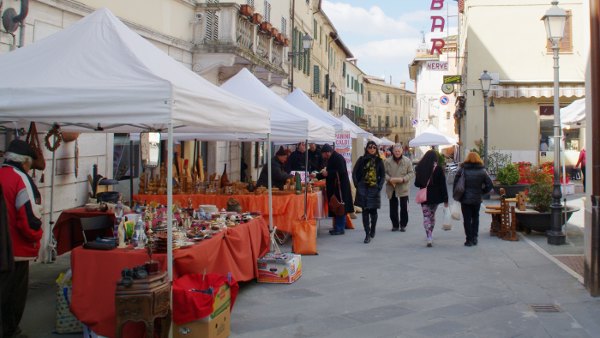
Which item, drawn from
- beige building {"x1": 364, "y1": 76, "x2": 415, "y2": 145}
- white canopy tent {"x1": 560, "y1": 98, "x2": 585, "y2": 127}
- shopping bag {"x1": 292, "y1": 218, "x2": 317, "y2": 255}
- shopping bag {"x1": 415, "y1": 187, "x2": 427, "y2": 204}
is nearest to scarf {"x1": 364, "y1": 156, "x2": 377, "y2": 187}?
shopping bag {"x1": 415, "y1": 187, "x2": 427, "y2": 204}

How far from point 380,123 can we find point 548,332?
72878 mm

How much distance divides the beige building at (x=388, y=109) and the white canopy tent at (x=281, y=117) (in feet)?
195

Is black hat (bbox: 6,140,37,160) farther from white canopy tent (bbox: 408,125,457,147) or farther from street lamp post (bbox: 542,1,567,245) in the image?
white canopy tent (bbox: 408,125,457,147)

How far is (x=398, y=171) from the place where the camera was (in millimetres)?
11539

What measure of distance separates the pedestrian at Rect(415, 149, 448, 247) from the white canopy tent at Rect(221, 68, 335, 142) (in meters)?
1.93

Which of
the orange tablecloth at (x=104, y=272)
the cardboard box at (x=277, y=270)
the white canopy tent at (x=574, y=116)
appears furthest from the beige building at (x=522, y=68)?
the orange tablecloth at (x=104, y=272)

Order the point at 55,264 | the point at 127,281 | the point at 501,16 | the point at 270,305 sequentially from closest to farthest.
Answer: the point at 127,281 → the point at 270,305 → the point at 55,264 → the point at 501,16

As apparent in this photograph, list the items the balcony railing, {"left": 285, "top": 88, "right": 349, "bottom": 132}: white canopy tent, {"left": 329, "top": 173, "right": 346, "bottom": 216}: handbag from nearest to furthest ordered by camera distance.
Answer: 1. {"left": 329, "top": 173, "right": 346, "bottom": 216}: handbag
2. the balcony railing
3. {"left": 285, "top": 88, "right": 349, "bottom": 132}: white canopy tent

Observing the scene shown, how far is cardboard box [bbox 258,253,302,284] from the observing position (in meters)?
7.57

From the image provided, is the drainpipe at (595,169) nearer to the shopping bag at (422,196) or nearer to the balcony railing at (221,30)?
the shopping bag at (422,196)

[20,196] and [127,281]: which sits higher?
[20,196]

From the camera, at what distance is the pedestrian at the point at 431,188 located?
10289mm

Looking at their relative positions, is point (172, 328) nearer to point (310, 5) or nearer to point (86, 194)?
point (86, 194)

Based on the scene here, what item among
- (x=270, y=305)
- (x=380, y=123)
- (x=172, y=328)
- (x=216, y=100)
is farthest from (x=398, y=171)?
(x=380, y=123)
